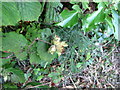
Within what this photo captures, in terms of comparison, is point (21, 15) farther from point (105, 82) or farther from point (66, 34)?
point (105, 82)

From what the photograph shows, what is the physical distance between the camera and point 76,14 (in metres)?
0.77

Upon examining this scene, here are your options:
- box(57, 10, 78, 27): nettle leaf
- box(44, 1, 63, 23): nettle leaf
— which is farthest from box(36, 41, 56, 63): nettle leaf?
box(57, 10, 78, 27): nettle leaf

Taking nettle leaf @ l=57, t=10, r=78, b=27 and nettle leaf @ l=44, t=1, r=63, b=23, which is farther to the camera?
nettle leaf @ l=44, t=1, r=63, b=23

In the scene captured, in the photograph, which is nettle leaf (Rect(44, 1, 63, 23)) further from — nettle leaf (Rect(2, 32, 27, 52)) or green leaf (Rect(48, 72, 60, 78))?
green leaf (Rect(48, 72, 60, 78))

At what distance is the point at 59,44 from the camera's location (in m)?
0.95

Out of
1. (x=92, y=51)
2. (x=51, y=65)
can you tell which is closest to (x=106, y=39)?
(x=92, y=51)

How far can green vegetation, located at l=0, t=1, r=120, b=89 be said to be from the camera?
741mm

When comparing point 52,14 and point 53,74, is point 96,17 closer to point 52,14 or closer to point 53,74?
point 52,14

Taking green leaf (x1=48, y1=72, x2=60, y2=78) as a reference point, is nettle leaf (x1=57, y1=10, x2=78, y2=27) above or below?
above

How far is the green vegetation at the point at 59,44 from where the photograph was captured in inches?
29.2

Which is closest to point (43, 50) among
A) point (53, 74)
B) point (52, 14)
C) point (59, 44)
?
point (59, 44)

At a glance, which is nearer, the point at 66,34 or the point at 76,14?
the point at 76,14

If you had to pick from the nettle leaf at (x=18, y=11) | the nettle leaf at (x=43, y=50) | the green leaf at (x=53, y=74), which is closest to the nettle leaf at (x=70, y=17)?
the nettle leaf at (x=18, y=11)

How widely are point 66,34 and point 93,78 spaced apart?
67cm
